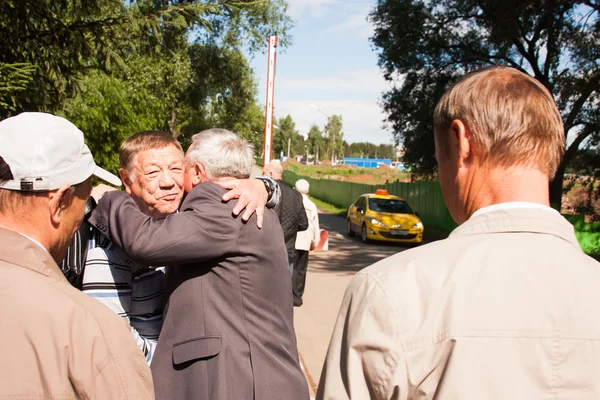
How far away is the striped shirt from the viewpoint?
248cm

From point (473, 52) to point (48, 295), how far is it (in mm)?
22963

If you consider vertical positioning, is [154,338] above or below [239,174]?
below

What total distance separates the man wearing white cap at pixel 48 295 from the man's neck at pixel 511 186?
3.23ft

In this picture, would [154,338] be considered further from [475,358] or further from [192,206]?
[475,358]

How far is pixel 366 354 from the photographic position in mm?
1294

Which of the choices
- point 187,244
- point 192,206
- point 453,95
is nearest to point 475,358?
point 453,95

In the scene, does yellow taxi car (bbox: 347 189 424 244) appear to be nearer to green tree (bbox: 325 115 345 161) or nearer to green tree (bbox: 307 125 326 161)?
green tree (bbox: 325 115 345 161)

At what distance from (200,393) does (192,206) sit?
756mm

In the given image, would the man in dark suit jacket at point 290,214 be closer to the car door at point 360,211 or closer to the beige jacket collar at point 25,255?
the beige jacket collar at point 25,255

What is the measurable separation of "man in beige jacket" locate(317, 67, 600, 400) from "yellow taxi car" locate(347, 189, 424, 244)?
17138 mm

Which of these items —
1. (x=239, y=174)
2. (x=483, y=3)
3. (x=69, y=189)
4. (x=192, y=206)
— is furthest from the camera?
(x=483, y=3)

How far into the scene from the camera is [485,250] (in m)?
1.33

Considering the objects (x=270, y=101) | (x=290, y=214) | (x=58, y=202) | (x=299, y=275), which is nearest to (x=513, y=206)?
(x=58, y=202)

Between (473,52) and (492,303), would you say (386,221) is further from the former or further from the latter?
(492,303)
